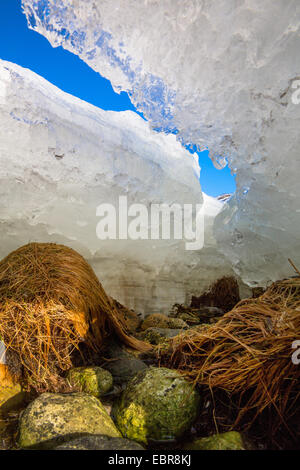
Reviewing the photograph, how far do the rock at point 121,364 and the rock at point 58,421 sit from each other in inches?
22.1

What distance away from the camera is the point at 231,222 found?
146 inches

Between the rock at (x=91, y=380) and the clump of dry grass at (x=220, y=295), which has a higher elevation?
the clump of dry grass at (x=220, y=295)

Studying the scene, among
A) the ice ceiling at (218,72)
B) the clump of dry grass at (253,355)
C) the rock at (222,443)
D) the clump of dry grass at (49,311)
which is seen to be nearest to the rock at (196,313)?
the ice ceiling at (218,72)

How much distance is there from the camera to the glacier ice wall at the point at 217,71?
2285 millimetres

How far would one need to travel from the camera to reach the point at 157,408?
1.41 meters

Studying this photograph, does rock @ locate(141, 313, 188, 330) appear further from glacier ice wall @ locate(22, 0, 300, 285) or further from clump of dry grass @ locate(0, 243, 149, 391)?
glacier ice wall @ locate(22, 0, 300, 285)


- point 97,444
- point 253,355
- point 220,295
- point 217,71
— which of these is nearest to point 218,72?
point 217,71

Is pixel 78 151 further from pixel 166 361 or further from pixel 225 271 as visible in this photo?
pixel 225 271

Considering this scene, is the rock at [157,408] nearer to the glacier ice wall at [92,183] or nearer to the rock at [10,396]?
the rock at [10,396]

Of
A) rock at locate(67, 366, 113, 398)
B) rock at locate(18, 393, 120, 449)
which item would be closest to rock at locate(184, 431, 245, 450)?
rock at locate(18, 393, 120, 449)

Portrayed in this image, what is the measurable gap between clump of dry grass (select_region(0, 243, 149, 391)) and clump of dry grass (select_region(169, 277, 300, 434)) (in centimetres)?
71

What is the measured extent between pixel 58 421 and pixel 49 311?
74cm

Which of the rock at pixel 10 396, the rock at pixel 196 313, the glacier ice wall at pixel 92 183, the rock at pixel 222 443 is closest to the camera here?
the rock at pixel 222 443
